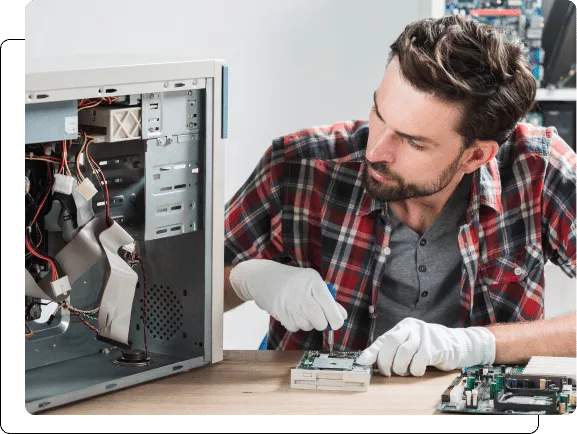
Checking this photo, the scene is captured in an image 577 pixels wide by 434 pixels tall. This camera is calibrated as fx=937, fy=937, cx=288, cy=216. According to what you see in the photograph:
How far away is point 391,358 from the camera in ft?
5.27

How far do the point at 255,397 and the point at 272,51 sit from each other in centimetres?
213

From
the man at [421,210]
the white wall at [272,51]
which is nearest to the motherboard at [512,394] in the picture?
the man at [421,210]

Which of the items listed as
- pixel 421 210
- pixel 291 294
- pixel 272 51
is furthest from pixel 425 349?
pixel 272 51

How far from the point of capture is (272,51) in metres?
3.44

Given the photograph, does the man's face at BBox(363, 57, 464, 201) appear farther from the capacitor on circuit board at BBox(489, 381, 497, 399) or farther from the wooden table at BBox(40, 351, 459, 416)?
the capacitor on circuit board at BBox(489, 381, 497, 399)

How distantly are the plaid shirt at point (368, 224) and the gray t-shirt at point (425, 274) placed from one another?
0.04m

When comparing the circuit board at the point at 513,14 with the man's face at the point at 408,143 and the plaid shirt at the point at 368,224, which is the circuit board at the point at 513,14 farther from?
the man's face at the point at 408,143

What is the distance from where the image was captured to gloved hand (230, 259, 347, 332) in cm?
176

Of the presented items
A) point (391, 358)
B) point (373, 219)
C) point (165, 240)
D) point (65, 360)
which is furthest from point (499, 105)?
point (65, 360)

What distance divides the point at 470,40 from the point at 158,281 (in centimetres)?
78

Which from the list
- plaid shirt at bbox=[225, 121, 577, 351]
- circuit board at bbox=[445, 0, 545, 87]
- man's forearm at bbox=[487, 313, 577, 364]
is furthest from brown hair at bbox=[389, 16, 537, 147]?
circuit board at bbox=[445, 0, 545, 87]

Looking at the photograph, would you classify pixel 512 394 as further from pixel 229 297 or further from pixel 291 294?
pixel 229 297

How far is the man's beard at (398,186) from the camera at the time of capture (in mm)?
1904

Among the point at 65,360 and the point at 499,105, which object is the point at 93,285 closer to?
the point at 65,360
